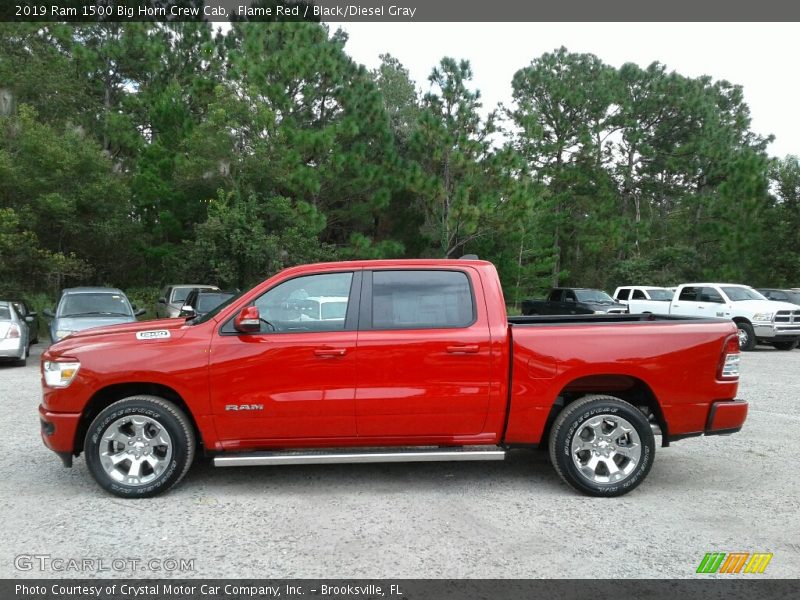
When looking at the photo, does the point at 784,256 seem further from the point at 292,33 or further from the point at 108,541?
the point at 108,541

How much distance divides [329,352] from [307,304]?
1.69 feet

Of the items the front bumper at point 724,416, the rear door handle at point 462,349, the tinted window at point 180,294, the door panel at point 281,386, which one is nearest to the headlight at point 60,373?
the door panel at point 281,386

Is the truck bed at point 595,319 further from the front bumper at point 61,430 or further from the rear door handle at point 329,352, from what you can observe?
the front bumper at point 61,430

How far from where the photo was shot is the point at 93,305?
13742mm

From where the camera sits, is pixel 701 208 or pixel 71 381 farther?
pixel 701 208

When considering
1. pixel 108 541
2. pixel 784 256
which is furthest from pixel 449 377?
pixel 784 256

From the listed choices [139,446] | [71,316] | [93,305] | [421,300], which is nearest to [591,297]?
[93,305]

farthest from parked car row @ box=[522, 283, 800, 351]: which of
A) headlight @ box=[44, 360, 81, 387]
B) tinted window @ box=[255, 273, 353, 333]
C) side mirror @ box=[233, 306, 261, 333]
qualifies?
headlight @ box=[44, 360, 81, 387]

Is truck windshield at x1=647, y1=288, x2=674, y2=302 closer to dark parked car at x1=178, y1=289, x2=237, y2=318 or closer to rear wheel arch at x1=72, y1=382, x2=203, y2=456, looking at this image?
dark parked car at x1=178, y1=289, x2=237, y2=318

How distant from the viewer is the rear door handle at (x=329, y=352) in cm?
485

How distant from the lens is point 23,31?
28.0 metres

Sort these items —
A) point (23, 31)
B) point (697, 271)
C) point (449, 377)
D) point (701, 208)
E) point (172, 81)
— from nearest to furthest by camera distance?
1. point (449, 377)
2. point (23, 31)
3. point (172, 81)
4. point (697, 271)
5. point (701, 208)

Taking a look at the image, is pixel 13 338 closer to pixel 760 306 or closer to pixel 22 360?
pixel 22 360
